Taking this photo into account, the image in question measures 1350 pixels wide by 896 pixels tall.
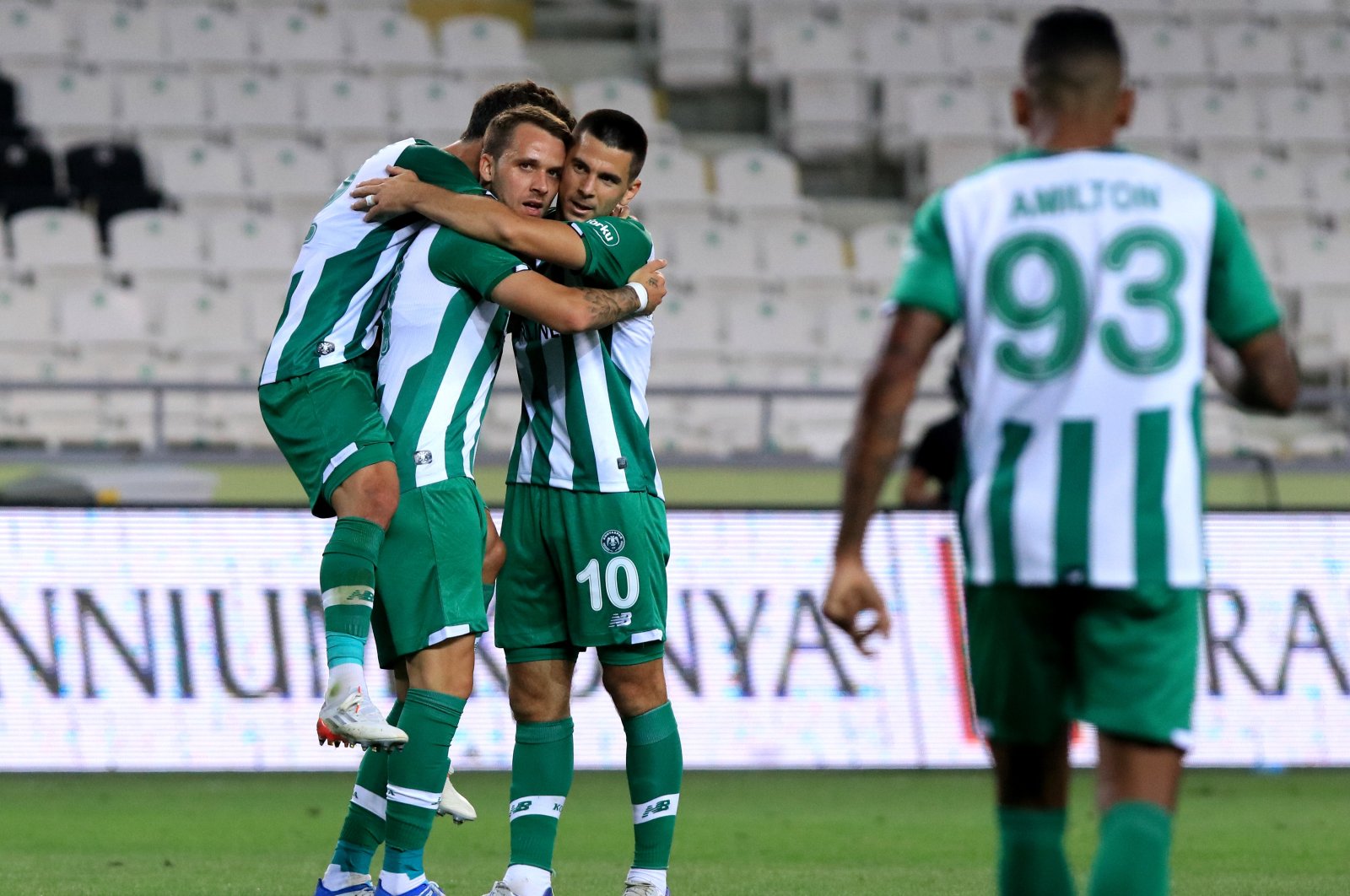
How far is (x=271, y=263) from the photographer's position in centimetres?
1320

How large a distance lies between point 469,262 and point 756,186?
1065 cm

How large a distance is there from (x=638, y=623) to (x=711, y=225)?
31.4ft

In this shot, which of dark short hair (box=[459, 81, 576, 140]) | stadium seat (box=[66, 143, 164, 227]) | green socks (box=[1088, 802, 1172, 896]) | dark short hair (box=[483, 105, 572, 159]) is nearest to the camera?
green socks (box=[1088, 802, 1172, 896])

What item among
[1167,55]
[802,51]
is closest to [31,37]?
[802,51]

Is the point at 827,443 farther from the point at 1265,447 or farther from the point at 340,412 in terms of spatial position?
the point at 340,412

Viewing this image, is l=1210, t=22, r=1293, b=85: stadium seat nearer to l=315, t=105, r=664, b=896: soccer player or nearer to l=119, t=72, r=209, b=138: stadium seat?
l=119, t=72, r=209, b=138: stadium seat

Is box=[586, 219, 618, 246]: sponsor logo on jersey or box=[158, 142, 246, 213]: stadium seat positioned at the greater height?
box=[158, 142, 246, 213]: stadium seat

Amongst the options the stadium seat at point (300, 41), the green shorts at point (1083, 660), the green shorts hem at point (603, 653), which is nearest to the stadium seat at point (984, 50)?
the stadium seat at point (300, 41)

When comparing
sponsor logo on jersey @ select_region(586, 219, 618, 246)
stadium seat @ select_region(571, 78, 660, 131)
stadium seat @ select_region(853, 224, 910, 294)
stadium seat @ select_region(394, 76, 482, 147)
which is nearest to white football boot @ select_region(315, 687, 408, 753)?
sponsor logo on jersey @ select_region(586, 219, 618, 246)

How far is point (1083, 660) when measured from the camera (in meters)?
3.09

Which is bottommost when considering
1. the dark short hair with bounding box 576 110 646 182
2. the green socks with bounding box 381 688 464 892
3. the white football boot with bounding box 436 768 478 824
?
the white football boot with bounding box 436 768 478 824

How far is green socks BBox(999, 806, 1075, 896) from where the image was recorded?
3.08 metres

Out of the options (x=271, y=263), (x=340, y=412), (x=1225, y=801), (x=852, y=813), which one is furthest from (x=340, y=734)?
(x=271, y=263)

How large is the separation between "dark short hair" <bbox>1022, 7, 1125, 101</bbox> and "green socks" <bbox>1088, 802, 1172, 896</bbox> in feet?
4.08
